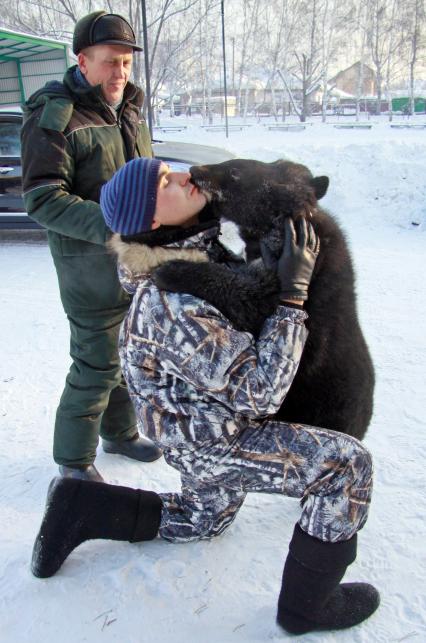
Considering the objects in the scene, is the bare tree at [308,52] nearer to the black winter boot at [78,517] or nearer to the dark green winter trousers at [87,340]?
the dark green winter trousers at [87,340]

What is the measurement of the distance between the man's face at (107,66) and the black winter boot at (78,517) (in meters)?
1.59

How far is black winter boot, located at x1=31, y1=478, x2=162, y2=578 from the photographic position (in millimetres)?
1894

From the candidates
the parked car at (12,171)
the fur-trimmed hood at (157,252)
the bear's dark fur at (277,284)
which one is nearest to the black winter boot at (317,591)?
the bear's dark fur at (277,284)

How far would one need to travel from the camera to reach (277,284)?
4.82 ft

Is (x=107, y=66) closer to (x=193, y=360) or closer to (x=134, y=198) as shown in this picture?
(x=134, y=198)

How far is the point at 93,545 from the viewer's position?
82.7 inches

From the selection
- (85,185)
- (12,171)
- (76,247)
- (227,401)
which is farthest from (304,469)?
(12,171)

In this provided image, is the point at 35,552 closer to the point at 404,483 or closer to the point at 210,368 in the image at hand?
the point at 210,368

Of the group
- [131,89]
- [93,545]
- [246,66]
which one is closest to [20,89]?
[131,89]

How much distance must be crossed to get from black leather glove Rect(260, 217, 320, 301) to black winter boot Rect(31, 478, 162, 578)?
1.04 meters

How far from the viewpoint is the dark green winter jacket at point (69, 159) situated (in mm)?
2047

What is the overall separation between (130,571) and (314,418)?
0.93 metres

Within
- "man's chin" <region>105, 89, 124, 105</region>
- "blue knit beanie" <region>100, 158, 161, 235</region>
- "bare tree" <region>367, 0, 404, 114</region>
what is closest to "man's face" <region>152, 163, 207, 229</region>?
"blue knit beanie" <region>100, 158, 161, 235</region>

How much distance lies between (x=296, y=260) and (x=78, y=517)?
1238mm
